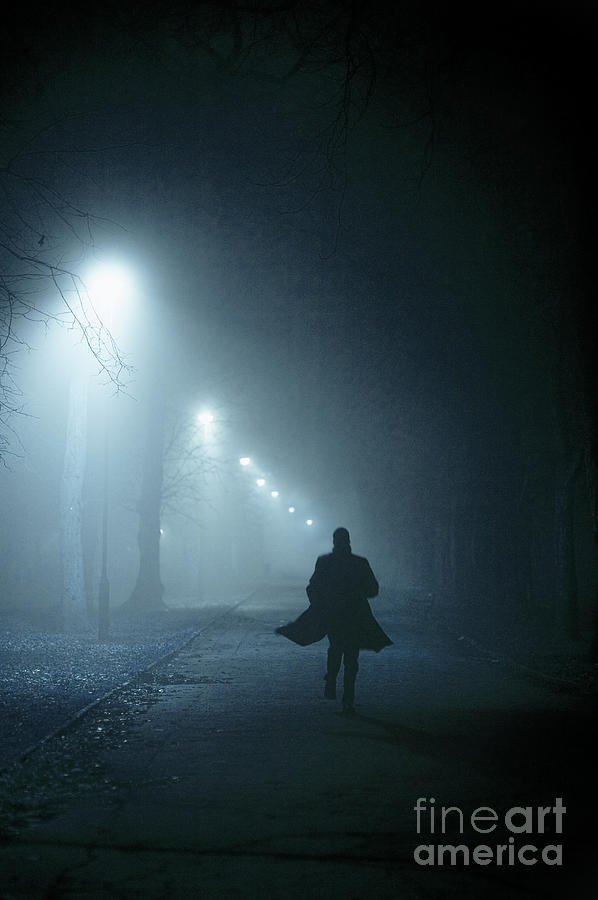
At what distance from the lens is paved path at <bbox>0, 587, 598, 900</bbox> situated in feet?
17.2

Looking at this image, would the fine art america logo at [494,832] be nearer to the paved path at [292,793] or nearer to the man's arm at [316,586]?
the paved path at [292,793]

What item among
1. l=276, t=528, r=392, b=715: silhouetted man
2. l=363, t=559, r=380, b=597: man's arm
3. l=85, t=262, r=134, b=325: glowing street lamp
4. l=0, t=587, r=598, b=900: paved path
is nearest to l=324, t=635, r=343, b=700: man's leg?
l=276, t=528, r=392, b=715: silhouetted man

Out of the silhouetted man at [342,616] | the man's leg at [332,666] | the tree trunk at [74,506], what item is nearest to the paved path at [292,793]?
the man's leg at [332,666]

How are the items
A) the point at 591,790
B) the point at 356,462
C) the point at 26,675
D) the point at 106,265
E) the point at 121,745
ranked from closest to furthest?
1. the point at 591,790
2. the point at 121,745
3. the point at 26,675
4. the point at 106,265
5. the point at 356,462

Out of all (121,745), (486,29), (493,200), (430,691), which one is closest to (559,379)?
(493,200)

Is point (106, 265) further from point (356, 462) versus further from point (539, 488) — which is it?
point (356, 462)

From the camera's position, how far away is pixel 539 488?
91.2 ft

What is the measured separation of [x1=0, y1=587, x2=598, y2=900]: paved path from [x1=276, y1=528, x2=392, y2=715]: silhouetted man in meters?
0.67

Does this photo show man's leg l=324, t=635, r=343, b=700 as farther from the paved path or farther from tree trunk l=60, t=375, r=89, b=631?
tree trunk l=60, t=375, r=89, b=631

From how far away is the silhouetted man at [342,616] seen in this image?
11172 millimetres

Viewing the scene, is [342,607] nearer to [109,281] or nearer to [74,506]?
[109,281]

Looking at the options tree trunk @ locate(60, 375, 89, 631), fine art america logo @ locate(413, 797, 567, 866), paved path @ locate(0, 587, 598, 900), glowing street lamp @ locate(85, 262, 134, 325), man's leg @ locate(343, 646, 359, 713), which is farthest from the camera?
tree trunk @ locate(60, 375, 89, 631)

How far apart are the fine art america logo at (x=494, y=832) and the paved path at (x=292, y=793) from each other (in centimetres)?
3

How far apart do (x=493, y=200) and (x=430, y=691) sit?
32.0 feet
